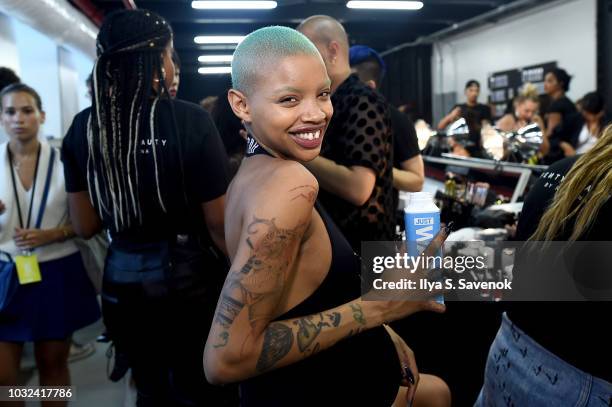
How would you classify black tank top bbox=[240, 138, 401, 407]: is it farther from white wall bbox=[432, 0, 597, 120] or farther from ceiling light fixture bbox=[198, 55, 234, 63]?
ceiling light fixture bbox=[198, 55, 234, 63]

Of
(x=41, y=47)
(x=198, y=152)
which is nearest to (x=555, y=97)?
(x=198, y=152)

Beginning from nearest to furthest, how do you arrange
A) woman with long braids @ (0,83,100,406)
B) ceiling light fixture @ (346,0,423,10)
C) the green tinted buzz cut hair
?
the green tinted buzz cut hair, woman with long braids @ (0,83,100,406), ceiling light fixture @ (346,0,423,10)

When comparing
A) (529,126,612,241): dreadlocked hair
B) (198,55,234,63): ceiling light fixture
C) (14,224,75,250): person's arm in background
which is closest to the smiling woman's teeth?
(529,126,612,241): dreadlocked hair

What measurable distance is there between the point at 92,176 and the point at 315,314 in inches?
35.8

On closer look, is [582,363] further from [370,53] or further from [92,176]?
[370,53]

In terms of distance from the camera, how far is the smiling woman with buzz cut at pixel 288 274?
0.88 meters

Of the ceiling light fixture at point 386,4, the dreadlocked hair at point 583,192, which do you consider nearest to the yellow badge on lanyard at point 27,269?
the dreadlocked hair at point 583,192

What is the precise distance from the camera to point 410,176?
2.35 m

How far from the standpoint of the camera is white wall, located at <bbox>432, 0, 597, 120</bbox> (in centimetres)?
789

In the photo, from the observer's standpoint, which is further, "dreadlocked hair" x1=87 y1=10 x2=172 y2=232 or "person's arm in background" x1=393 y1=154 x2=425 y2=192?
"person's arm in background" x1=393 y1=154 x2=425 y2=192

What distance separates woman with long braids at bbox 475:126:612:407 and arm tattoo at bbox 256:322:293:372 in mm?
440

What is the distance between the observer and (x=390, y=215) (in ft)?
5.96

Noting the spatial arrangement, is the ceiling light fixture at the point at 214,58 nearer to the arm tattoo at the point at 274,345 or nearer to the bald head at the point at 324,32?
the bald head at the point at 324,32

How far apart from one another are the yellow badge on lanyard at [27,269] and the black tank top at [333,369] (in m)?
1.45
